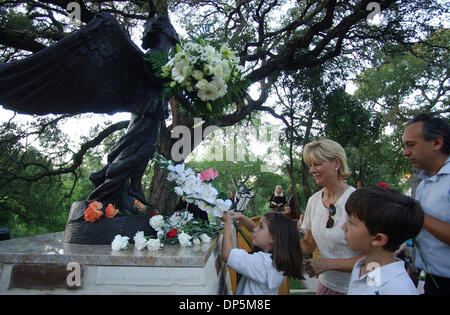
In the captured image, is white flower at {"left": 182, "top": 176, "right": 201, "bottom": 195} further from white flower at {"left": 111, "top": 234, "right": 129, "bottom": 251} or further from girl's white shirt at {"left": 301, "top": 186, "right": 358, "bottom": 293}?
girl's white shirt at {"left": 301, "top": 186, "right": 358, "bottom": 293}

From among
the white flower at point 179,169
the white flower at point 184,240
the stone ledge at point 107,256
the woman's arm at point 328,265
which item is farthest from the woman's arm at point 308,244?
the white flower at point 179,169

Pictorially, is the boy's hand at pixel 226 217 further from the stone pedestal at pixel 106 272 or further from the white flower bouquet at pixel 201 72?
the white flower bouquet at pixel 201 72

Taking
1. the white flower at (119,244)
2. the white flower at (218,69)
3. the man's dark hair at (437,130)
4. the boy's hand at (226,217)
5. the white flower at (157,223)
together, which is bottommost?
the white flower at (119,244)

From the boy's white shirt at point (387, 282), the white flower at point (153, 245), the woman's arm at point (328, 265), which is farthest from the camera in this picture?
the white flower at point (153, 245)

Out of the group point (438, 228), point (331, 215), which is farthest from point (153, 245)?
point (438, 228)

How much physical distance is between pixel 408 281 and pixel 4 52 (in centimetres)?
1069

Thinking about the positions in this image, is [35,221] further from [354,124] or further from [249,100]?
[354,124]

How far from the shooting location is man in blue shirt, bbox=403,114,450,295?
1.84 m

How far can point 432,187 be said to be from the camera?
75.2 inches

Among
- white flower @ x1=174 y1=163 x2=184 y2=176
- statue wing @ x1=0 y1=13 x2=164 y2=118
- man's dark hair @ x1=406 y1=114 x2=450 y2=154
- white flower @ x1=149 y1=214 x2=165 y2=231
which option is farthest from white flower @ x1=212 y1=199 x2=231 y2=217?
man's dark hair @ x1=406 y1=114 x2=450 y2=154

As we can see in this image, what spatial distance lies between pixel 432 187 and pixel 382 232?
1.71 feet

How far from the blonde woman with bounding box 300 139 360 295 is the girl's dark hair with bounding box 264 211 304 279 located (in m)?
0.09

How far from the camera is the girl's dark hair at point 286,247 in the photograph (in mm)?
2111

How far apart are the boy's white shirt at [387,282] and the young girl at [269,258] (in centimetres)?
49
